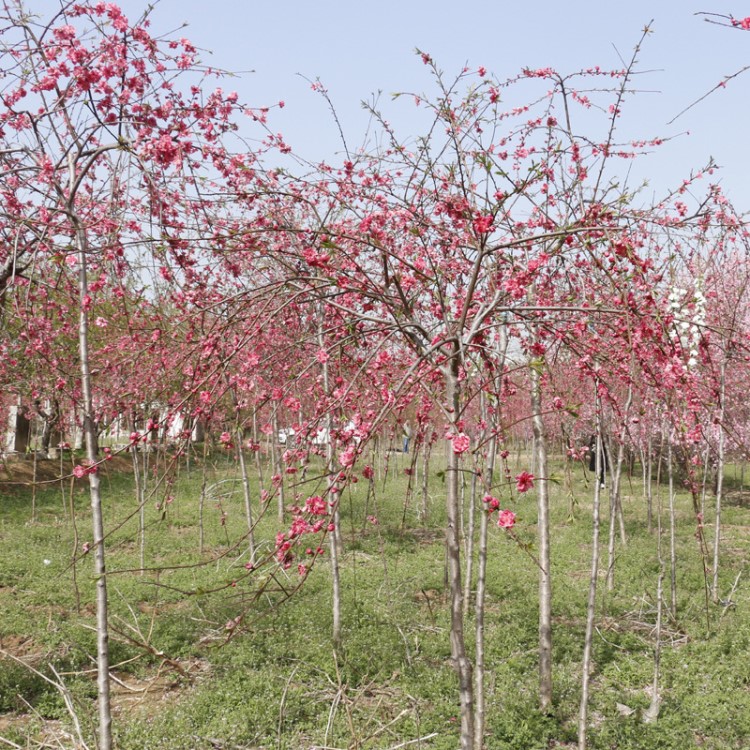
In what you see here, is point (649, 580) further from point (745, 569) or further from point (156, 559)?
point (156, 559)

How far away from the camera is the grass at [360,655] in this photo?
4.64m

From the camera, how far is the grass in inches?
183

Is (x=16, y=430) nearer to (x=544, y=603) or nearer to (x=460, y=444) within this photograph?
(x=544, y=603)

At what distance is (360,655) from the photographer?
18.9 feet

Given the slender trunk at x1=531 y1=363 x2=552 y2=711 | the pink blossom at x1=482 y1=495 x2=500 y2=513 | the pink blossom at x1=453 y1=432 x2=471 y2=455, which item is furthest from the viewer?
the slender trunk at x1=531 y1=363 x2=552 y2=711

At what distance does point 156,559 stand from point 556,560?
5.46 m

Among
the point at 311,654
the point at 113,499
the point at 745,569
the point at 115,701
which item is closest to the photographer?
the point at 115,701

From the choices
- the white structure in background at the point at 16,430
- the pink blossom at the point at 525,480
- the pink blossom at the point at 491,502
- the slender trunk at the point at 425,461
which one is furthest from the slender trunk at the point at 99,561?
the white structure in background at the point at 16,430

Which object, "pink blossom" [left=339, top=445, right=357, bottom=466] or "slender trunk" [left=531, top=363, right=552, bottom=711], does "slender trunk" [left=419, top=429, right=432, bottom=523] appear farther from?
"pink blossom" [left=339, top=445, right=357, bottom=466]

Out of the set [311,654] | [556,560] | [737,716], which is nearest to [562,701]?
[737,716]

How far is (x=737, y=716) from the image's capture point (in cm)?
484

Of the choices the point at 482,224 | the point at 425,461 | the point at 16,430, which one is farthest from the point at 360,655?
the point at 16,430

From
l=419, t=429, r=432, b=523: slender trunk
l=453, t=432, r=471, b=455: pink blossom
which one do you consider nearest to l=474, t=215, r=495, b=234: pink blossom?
l=453, t=432, r=471, b=455: pink blossom

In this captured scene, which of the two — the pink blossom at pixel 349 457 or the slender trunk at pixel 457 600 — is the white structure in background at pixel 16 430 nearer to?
the slender trunk at pixel 457 600
